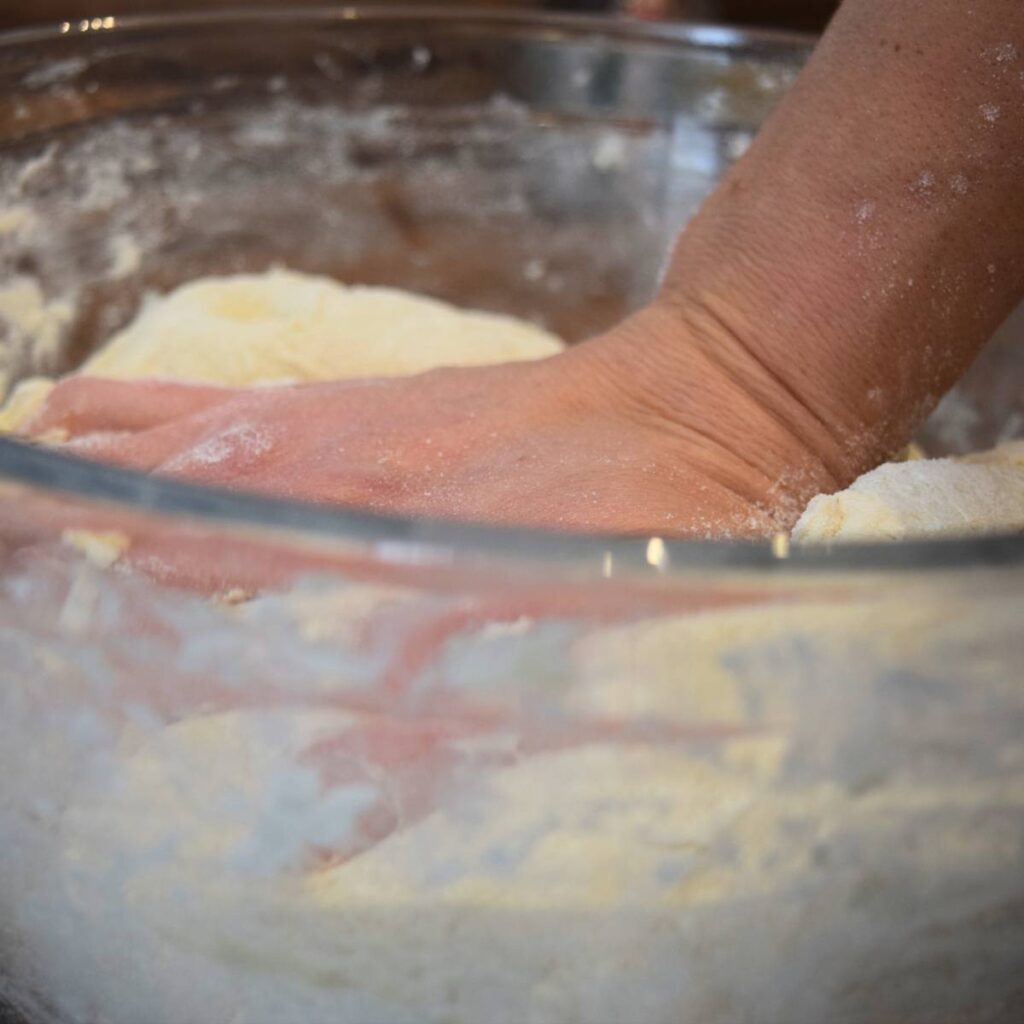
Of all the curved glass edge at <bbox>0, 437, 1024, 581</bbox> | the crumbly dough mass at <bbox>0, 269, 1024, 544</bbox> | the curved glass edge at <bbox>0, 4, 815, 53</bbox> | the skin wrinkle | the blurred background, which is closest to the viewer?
the curved glass edge at <bbox>0, 437, 1024, 581</bbox>

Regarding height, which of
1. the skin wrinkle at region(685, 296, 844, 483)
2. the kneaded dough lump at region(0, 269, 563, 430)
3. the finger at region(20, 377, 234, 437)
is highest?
the skin wrinkle at region(685, 296, 844, 483)

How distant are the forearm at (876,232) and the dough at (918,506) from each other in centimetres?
8

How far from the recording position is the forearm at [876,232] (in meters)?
0.45

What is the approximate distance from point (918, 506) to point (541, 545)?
204 mm

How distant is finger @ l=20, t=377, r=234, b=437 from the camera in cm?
57

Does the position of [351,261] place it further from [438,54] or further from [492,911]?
[492,911]

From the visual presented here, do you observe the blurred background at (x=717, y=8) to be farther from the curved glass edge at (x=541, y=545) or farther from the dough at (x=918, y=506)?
the curved glass edge at (x=541, y=545)

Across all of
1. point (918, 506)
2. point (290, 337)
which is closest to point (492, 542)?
point (918, 506)

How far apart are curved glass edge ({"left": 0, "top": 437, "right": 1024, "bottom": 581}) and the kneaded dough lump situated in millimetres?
442

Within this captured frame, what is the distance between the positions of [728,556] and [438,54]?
27.5 inches

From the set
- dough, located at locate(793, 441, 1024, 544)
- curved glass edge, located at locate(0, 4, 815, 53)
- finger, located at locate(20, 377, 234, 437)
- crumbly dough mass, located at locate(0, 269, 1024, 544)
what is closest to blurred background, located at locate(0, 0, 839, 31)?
curved glass edge, located at locate(0, 4, 815, 53)

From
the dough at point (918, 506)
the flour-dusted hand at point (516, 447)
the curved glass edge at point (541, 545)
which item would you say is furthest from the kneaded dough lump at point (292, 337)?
the curved glass edge at point (541, 545)

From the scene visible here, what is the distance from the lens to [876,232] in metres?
0.46

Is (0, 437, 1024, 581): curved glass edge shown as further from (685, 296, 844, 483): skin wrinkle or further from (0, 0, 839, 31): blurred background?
(0, 0, 839, 31): blurred background
